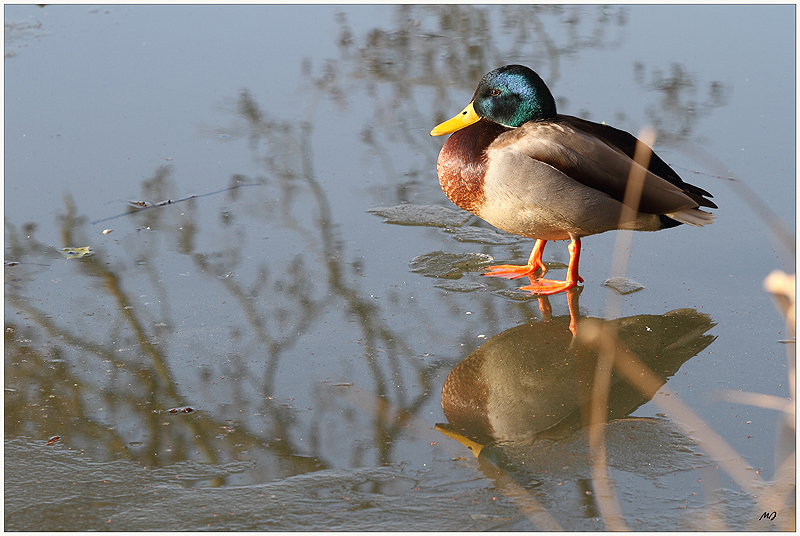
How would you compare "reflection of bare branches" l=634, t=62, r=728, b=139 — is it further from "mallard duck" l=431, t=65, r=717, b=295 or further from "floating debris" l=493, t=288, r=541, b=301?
"floating debris" l=493, t=288, r=541, b=301

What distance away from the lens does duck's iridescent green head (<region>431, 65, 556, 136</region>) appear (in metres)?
3.60

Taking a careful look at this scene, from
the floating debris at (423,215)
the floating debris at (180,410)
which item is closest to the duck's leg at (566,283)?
the floating debris at (423,215)

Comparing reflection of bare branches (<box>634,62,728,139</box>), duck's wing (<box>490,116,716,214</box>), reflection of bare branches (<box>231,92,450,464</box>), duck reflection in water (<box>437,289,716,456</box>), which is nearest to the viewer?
duck reflection in water (<box>437,289,716,456</box>)

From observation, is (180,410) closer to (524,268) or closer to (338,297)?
(338,297)

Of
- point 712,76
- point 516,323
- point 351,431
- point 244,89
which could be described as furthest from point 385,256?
point 712,76

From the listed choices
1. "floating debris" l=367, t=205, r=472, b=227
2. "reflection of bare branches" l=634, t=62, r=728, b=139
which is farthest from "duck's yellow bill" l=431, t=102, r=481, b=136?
"reflection of bare branches" l=634, t=62, r=728, b=139

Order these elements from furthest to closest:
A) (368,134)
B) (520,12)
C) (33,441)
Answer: (520,12) → (368,134) → (33,441)

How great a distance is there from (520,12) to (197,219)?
456 centimetres

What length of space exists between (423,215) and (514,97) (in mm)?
885

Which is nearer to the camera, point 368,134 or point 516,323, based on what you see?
point 516,323

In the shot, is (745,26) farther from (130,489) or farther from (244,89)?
(130,489)

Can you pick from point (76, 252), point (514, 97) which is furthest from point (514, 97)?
point (76, 252)

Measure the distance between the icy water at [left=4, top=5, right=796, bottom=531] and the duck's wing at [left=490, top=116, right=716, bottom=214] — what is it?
36 centimetres

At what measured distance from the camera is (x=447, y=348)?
3152 mm
